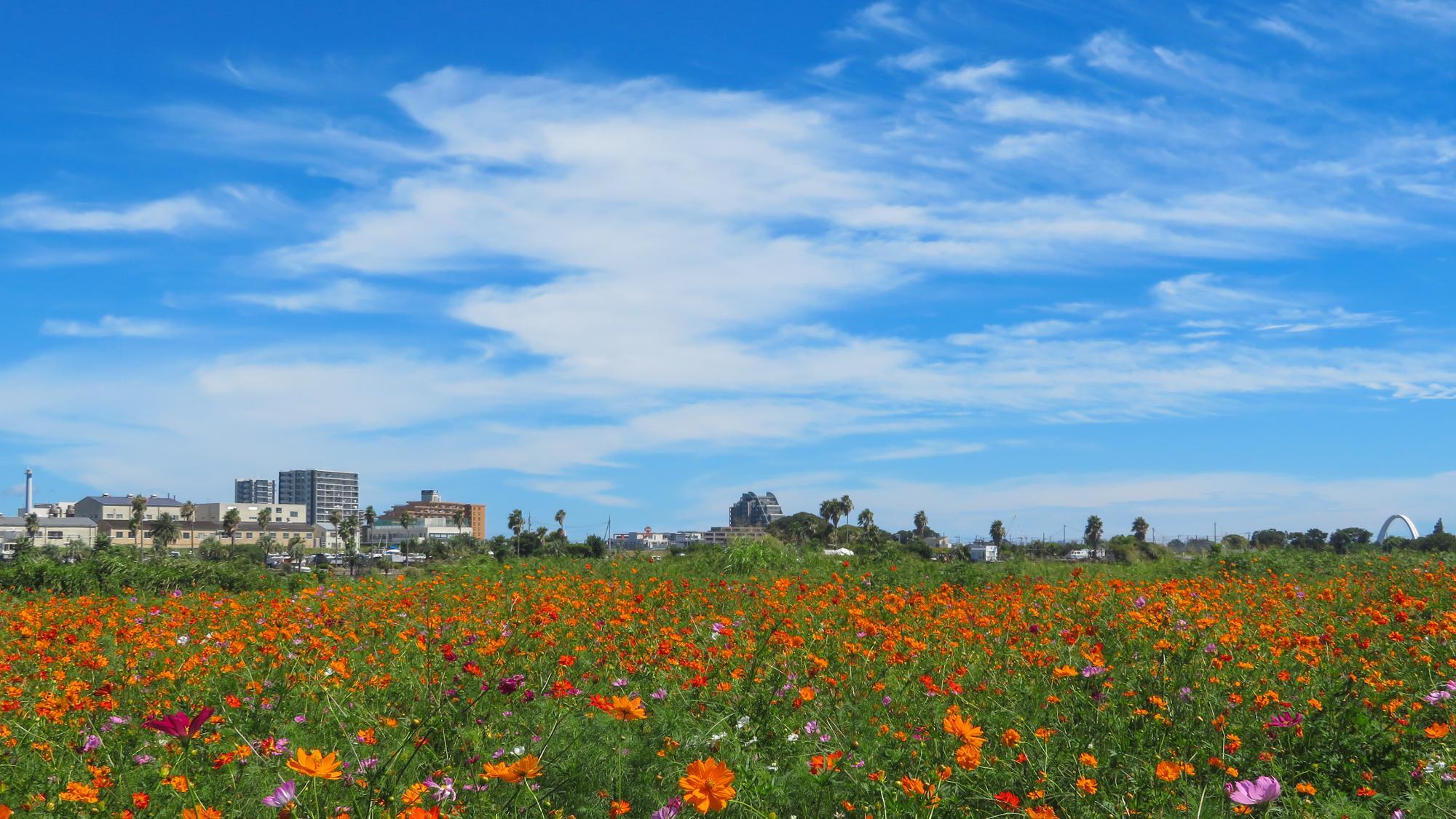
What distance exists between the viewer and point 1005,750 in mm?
4207

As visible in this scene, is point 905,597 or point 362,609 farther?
point 905,597

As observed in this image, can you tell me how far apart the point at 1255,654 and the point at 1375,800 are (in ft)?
6.30

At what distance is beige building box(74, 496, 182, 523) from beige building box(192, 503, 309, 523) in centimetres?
648

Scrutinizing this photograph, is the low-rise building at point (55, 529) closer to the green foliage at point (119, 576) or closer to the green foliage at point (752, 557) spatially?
the green foliage at point (119, 576)

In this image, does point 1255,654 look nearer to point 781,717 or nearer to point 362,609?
point 781,717

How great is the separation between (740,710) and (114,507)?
6392 inches

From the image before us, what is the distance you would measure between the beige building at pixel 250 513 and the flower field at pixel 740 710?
158446 millimetres

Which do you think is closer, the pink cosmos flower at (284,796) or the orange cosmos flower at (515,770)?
the orange cosmos flower at (515,770)

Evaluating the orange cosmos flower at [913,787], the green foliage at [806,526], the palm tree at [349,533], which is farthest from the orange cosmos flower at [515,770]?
the palm tree at [349,533]

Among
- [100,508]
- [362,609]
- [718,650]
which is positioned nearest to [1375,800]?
[718,650]

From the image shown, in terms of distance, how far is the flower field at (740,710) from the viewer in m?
3.54

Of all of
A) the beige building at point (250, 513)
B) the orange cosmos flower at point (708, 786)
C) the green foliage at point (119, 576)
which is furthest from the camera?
the beige building at point (250, 513)

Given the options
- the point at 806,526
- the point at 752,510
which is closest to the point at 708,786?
the point at 806,526

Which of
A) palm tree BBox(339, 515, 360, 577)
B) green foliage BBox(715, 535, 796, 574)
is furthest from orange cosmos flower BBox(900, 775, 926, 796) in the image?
palm tree BBox(339, 515, 360, 577)
